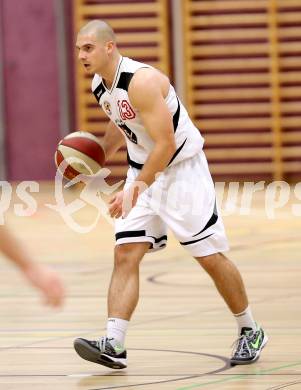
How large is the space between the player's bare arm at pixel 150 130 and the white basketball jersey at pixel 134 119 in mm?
62

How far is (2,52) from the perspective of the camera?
47.9 feet

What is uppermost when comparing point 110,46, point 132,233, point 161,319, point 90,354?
point 110,46

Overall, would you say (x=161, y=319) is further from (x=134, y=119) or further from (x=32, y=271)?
(x=32, y=271)

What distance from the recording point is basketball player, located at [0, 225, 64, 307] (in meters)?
3.50

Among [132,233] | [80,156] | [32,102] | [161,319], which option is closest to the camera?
[132,233]

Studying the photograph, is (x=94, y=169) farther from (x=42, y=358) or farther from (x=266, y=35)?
(x=266, y=35)

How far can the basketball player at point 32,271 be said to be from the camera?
350 centimetres

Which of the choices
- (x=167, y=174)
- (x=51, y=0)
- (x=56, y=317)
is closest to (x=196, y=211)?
(x=167, y=174)

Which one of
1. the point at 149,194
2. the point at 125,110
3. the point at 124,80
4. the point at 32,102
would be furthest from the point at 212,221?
the point at 32,102

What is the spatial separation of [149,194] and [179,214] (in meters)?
0.17

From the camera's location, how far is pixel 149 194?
5477mm

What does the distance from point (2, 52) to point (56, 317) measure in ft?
26.8

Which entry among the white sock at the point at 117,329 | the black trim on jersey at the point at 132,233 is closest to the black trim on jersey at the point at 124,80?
the black trim on jersey at the point at 132,233

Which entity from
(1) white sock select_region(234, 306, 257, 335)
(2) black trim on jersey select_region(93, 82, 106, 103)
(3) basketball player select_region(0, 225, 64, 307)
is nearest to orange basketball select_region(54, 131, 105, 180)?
(2) black trim on jersey select_region(93, 82, 106, 103)
